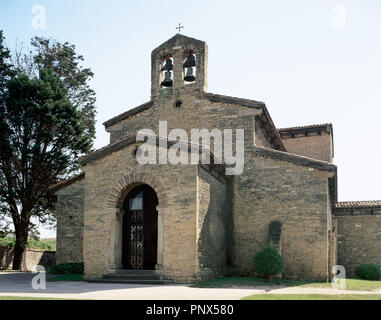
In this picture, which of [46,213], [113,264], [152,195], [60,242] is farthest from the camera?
[46,213]

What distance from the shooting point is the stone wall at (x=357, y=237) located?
78.6 feet

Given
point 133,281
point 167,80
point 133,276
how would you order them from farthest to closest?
point 167,80 → point 133,276 → point 133,281

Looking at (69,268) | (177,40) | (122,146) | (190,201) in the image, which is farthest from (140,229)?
(177,40)

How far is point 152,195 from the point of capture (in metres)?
16.6

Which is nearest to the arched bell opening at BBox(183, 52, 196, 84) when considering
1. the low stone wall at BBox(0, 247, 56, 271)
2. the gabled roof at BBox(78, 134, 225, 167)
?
the gabled roof at BBox(78, 134, 225, 167)

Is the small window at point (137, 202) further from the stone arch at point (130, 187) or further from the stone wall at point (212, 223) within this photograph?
the stone wall at point (212, 223)

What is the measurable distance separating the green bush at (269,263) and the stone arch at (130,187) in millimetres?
4175

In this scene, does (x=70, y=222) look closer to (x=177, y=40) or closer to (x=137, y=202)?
(x=137, y=202)

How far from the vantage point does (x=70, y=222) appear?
21.5m

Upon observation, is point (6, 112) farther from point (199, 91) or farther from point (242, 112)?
point (242, 112)

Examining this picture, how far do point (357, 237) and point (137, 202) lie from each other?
46.1ft

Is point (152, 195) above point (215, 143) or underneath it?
underneath
